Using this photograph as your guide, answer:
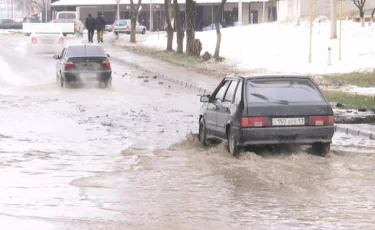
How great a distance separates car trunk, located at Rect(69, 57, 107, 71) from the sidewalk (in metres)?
3.05

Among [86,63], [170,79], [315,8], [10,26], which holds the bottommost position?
[170,79]

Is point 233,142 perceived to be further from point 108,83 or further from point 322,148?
point 108,83

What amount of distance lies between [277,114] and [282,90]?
50cm

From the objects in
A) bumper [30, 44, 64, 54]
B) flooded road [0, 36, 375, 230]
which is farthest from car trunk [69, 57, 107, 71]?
bumper [30, 44, 64, 54]

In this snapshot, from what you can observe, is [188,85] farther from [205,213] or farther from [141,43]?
[141,43]

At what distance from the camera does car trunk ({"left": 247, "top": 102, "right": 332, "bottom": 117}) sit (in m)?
12.4

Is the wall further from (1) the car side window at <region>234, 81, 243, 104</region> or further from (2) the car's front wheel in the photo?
(1) the car side window at <region>234, 81, 243, 104</region>

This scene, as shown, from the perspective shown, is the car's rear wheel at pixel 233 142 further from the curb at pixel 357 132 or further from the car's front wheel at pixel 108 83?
the car's front wheel at pixel 108 83

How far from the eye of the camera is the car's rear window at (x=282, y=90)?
41.6 feet

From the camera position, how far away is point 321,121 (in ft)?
41.4

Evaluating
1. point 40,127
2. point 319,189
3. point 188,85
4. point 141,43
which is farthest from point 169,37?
point 319,189

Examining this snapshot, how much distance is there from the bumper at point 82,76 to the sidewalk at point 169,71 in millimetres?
2729

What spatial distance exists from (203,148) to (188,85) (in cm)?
1380

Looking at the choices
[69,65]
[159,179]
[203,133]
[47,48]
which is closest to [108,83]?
[69,65]
